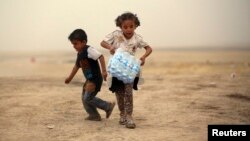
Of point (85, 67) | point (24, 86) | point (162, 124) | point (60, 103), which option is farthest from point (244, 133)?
point (24, 86)

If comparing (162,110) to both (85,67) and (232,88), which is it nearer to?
(85,67)

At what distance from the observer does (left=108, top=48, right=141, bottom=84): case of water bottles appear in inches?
Result: 228

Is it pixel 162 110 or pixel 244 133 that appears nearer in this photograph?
pixel 244 133

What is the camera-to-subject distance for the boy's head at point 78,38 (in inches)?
238

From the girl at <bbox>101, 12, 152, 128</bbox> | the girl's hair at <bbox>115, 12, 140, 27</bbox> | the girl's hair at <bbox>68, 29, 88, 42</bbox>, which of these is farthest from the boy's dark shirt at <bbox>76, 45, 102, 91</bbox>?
the girl's hair at <bbox>115, 12, 140, 27</bbox>

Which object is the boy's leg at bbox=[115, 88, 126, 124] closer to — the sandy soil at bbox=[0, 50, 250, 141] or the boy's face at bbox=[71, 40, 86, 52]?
the sandy soil at bbox=[0, 50, 250, 141]

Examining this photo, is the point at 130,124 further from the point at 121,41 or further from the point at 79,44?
the point at 79,44

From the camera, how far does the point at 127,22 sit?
5816mm

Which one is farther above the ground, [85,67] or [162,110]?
[85,67]

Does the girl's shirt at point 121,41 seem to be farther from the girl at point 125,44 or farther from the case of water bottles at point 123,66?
the case of water bottles at point 123,66

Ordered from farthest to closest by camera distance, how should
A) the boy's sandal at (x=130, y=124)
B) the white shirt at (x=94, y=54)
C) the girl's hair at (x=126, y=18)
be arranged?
the white shirt at (x=94, y=54)
the girl's hair at (x=126, y=18)
the boy's sandal at (x=130, y=124)

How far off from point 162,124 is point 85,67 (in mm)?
1424

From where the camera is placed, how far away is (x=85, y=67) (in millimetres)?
6133

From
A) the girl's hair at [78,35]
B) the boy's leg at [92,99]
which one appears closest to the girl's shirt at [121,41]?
the girl's hair at [78,35]
